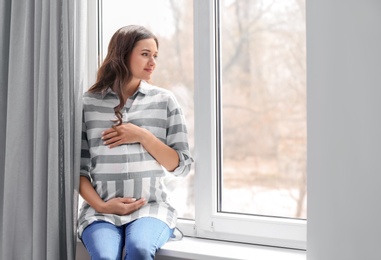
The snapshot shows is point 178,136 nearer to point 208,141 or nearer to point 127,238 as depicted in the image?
point 208,141

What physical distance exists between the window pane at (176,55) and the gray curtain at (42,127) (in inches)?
13.1

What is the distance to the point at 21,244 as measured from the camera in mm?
2059

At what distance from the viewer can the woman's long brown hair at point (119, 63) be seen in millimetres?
2010

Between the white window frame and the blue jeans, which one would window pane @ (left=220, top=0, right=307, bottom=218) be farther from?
the blue jeans

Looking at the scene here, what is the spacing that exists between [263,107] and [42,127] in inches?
34.3

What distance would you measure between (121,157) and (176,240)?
394 millimetres

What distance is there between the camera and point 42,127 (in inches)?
79.3
